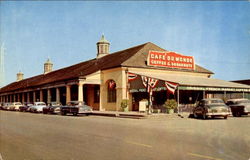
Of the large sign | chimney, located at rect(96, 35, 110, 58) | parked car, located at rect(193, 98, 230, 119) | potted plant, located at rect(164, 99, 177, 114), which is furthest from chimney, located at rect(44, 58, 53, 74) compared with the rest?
parked car, located at rect(193, 98, 230, 119)

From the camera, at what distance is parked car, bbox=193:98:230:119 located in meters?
20.0

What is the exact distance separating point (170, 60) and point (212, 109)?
52.7 feet

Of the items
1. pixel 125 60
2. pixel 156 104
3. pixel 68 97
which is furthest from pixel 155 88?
pixel 68 97

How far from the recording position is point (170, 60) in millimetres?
35375

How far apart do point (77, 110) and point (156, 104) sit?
8.99 metres

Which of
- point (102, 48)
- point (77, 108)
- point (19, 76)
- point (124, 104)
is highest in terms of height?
point (102, 48)

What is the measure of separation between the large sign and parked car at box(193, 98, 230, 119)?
44.2ft

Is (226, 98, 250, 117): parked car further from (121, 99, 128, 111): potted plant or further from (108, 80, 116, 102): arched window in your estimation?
(108, 80, 116, 102): arched window

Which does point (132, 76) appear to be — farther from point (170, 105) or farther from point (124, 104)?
point (170, 105)

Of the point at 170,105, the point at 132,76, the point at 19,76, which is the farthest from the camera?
the point at 19,76

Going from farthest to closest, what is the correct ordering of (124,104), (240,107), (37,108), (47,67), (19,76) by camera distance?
(19,76)
(47,67)
(37,108)
(124,104)
(240,107)

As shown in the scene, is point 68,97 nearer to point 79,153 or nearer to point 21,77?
point 79,153

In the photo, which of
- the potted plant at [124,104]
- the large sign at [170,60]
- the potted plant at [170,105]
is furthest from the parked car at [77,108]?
the large sign at [170,60]

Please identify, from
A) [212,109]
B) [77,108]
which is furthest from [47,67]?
[212,109]
